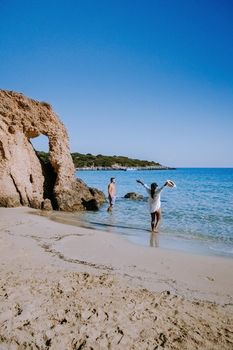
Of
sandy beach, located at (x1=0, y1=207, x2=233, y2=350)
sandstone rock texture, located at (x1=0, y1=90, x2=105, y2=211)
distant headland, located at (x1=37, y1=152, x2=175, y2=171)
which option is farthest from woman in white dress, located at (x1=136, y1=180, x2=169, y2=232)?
distant headland, located at (x1=37, y1=152, x2=175, y2=171)

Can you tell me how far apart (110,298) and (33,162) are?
1315cm

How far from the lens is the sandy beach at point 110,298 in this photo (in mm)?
3609

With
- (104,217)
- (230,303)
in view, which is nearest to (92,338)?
(230,303)

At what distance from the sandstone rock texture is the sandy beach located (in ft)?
25.4

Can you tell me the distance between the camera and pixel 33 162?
663 inches

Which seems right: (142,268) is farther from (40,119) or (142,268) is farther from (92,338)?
(40,119)

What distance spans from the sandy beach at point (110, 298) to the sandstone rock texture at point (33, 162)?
7.75 meters

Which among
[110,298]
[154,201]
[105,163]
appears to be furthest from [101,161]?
[110,298]

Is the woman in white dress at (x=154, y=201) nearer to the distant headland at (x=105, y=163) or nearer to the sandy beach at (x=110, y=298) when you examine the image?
the sandy beach at (x=110, y=298)

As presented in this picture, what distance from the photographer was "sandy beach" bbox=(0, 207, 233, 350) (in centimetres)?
361

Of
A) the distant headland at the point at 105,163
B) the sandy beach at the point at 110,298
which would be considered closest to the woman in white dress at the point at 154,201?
the sandy beach at the point at 110,298

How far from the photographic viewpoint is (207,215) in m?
16.1

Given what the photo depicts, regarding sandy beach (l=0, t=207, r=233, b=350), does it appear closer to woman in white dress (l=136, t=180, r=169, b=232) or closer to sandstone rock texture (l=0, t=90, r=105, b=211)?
woman in white dress (l=136, t=180, r=169, b=232)

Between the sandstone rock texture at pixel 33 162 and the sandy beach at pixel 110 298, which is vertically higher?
the sandstone rock texture at pixel 33 162
